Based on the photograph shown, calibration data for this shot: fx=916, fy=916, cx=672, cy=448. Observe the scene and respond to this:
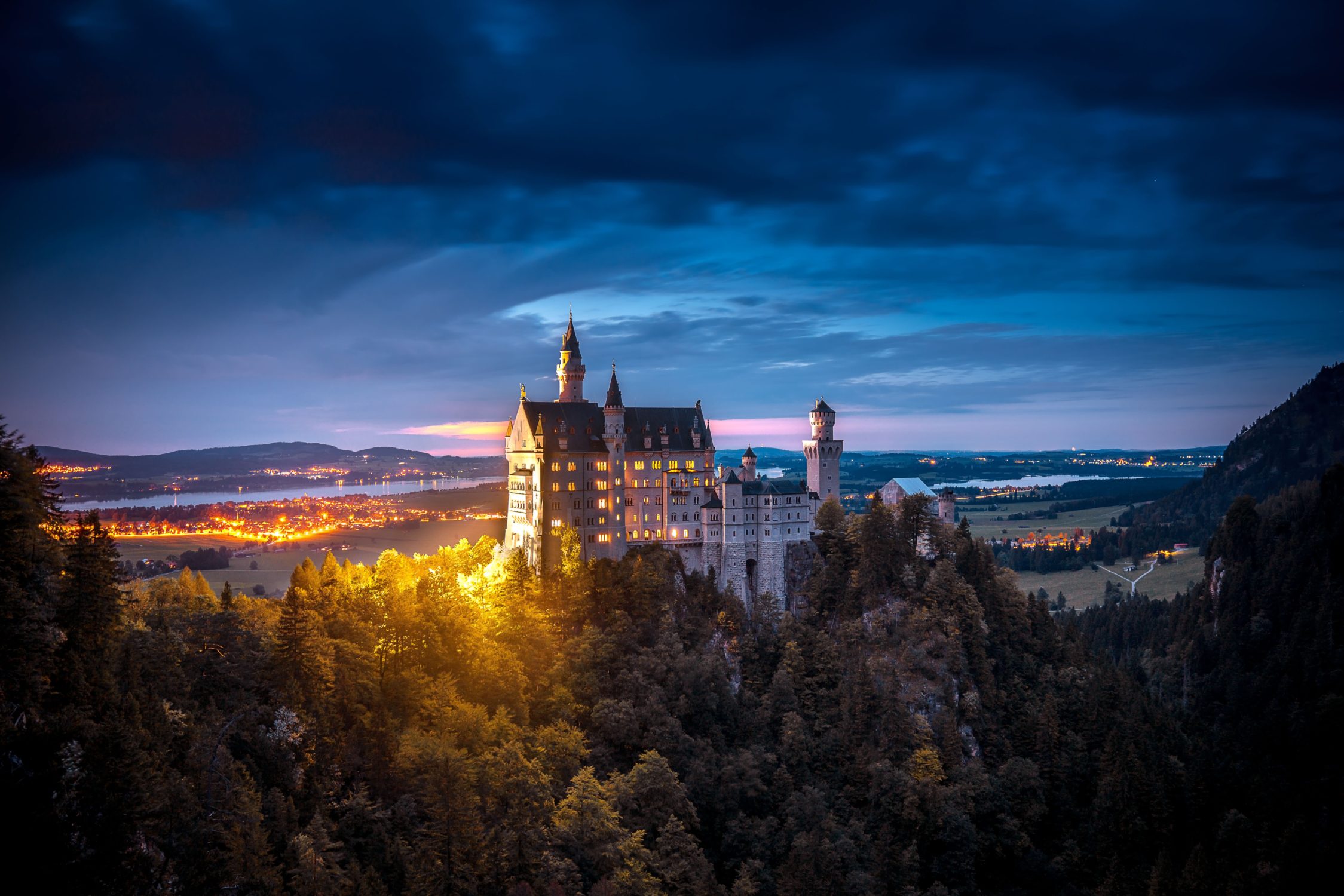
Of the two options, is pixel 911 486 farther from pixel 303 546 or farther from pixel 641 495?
pixel 303 546

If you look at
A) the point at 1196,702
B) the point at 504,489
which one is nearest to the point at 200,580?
the point at 504,489

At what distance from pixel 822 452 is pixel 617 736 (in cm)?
4650

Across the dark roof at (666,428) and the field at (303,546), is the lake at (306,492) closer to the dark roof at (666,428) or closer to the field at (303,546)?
the field at (303,546)

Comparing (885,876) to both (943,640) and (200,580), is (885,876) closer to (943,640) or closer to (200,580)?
(943,640)

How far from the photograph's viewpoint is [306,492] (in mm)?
156875

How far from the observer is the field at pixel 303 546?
110000 millimetres

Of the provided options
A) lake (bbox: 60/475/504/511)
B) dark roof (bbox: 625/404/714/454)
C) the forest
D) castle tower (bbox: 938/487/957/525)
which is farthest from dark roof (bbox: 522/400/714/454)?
castle tower (bbox: 938/487/957/525)

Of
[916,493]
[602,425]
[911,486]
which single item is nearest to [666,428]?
[602,425]

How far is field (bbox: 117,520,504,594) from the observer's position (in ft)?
361

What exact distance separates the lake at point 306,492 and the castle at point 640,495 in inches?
906

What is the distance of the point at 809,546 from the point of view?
10681 centimetres

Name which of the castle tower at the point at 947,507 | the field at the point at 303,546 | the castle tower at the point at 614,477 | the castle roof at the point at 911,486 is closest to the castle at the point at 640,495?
the castle tower at the point at 614,477

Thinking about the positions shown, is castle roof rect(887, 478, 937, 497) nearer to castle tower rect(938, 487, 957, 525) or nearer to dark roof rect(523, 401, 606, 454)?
castle tower rect(938, 487, 957, 525)

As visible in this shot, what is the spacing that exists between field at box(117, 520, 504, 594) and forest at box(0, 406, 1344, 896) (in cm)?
1760
